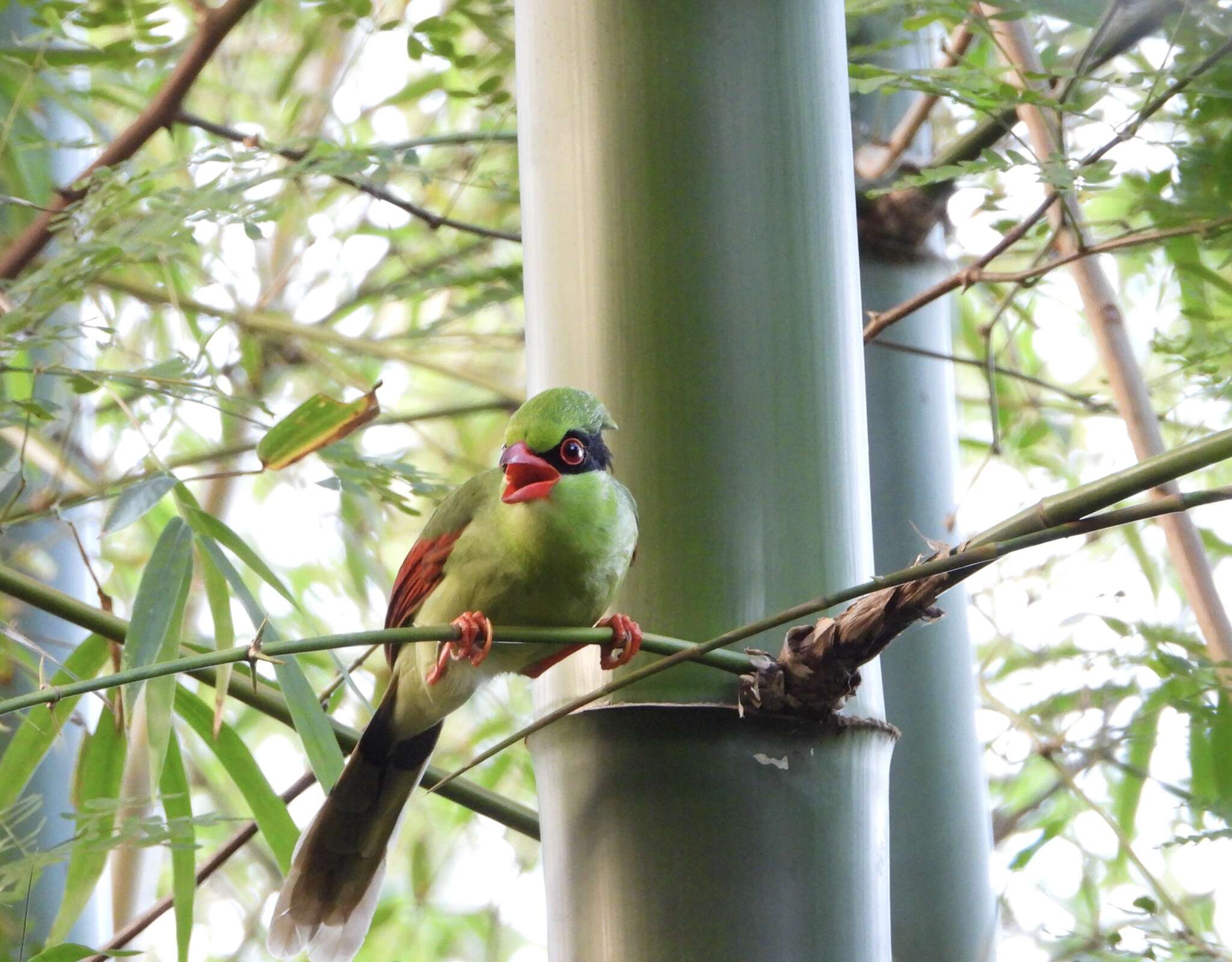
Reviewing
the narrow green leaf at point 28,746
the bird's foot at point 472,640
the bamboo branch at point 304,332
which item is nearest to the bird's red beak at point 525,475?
the bird's foot at point 472,640

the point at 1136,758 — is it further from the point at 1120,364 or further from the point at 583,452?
the point at 583,452

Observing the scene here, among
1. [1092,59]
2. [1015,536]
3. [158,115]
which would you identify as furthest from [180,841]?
[1092,59]

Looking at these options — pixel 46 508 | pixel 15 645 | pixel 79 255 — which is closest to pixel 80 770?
pixel 15 645

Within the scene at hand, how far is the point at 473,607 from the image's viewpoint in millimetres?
1685

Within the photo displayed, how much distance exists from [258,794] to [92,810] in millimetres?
263

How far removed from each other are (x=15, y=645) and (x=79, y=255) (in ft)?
2.10

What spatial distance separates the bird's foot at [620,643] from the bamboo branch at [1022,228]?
24.8 inches

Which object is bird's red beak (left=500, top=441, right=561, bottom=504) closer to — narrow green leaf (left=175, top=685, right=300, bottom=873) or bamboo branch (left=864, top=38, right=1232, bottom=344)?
bamboo branch (left=864, top=38, right=1232, bottom=344)

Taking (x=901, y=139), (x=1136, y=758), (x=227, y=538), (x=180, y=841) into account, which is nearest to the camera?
(x=180, y=841)

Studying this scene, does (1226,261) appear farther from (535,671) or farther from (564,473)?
(535,671)

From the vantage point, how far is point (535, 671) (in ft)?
5.10

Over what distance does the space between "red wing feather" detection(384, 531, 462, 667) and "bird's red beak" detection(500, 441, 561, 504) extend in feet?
0.77

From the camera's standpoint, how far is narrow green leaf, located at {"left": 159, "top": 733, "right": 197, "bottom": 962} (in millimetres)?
1590

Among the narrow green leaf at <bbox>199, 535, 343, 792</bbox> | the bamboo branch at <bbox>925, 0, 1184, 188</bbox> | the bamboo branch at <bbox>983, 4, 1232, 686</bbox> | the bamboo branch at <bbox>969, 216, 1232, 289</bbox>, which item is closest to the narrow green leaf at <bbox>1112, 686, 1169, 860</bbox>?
the bamboo branch at <bbox>983, 4, 1232, 686</bbox>
